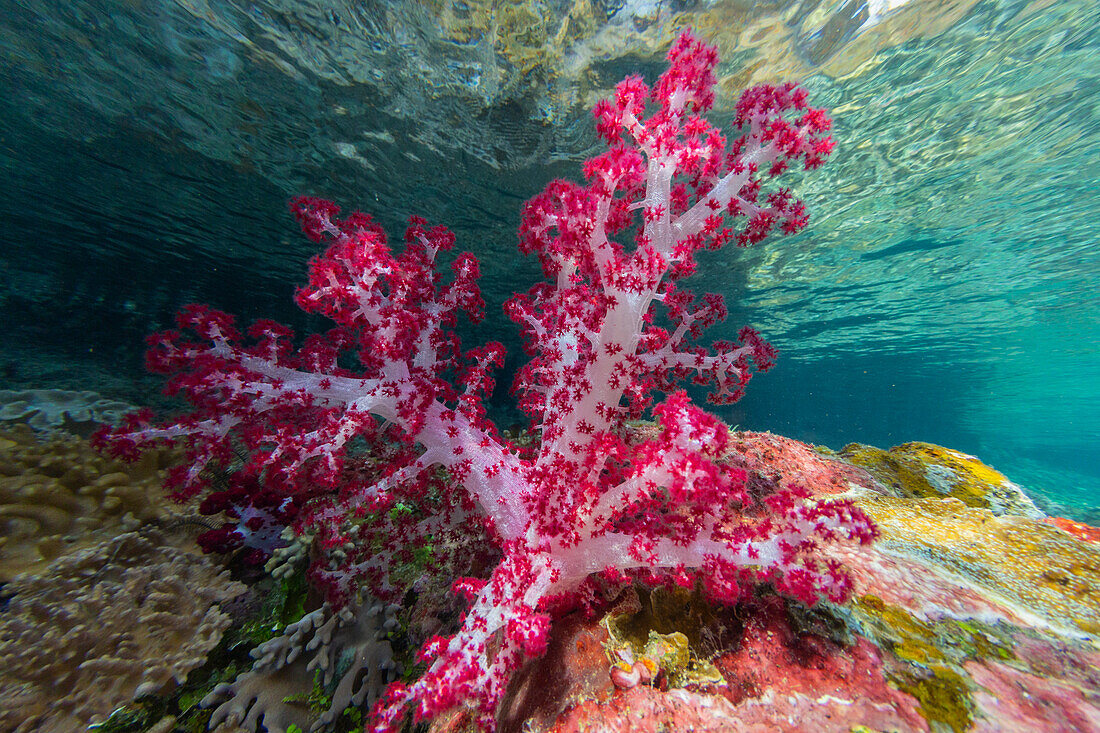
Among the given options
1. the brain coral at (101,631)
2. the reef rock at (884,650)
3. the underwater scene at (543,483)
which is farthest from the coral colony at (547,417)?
the brain coral at (101,631)

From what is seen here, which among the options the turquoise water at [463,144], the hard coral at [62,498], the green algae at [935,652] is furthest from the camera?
the turquoise water at [463,144]

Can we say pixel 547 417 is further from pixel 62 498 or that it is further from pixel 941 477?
pixel 62 498

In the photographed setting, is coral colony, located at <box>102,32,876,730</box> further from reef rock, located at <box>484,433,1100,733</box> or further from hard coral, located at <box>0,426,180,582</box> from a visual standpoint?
hard coral, located at <box>0,426,180,582</box>

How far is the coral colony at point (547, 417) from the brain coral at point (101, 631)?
497mm

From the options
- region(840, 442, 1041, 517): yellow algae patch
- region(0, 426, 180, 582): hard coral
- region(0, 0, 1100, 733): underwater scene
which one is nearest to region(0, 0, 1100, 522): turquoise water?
region(0, 0, 1100, 733): underwater scene

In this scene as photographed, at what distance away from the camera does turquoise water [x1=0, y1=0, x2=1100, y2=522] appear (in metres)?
7.25

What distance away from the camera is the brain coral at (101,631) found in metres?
2.20

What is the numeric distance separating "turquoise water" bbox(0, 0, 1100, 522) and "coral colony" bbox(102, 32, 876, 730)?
17.0ft

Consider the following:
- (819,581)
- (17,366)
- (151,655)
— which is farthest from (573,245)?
(17,366)

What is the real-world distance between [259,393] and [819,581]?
3.96 meters

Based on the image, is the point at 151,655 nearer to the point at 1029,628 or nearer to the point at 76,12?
the point at 1029,628

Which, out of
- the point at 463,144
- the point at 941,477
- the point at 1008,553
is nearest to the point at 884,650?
the point at 1008,553

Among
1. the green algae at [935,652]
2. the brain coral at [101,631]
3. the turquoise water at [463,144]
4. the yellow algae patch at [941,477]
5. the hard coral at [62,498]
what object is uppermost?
the turquoise water at [463,144]

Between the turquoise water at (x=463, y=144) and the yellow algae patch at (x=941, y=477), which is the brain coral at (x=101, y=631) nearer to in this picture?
the yellow algae patch at (x=941, y=477)
